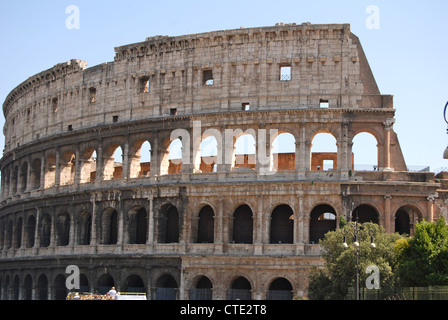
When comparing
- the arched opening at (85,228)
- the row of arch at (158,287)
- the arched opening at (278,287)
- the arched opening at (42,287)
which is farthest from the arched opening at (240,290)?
the arched opening at (42,287)

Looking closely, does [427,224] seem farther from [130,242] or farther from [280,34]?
[130,242]

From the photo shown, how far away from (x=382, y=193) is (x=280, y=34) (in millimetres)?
10501

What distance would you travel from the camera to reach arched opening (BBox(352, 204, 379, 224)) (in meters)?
39.7

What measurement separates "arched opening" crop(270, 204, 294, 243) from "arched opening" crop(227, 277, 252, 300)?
2769 mm

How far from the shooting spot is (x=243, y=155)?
4475 centimetres

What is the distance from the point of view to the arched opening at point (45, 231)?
161 ft

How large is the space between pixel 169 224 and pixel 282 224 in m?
6.96

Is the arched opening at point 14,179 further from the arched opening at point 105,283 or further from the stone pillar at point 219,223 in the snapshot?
the stone pillar at point 219,223

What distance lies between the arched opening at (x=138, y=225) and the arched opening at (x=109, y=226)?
5.96ft

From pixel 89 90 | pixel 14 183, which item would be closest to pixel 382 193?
pixel 89 90

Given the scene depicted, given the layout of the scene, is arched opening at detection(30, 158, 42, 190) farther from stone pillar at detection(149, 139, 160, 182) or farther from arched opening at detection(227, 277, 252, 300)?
arched opening at detection(227, 277, 252, 300)

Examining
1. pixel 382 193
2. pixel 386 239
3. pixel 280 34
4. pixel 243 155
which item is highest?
pixel 280 34

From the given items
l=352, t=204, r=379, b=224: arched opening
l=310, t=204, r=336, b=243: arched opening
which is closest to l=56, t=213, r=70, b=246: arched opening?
l=310, t=204, r=336, b=243: arched opening

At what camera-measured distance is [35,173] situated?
51.7 meters
